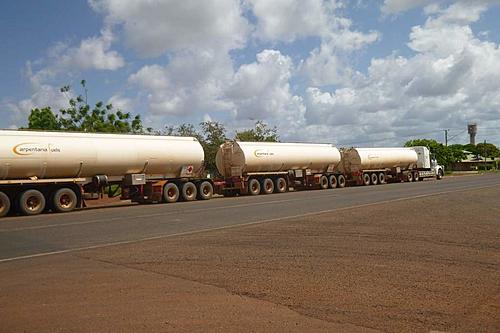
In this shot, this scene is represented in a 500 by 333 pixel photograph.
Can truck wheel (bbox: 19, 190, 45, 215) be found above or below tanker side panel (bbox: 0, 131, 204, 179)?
below

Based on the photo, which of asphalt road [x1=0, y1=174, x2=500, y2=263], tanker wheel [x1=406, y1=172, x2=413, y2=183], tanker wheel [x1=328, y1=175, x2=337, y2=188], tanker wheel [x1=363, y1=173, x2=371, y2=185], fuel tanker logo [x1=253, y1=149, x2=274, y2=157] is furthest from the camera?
tanker wheel [x1=406, y1=172, x2=413, y2=183]

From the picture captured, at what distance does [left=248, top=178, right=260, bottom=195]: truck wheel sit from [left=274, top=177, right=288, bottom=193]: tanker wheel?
75.8 inches

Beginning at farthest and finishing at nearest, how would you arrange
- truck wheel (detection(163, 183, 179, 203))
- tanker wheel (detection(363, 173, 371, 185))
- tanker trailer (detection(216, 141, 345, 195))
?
tanker wheel (detection(363, 173, 371, 185)) < tanker trailer (detection(216, 141, 345, 195)) < truck wheel (detection(163, 183, 179, 203))

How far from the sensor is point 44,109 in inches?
1590

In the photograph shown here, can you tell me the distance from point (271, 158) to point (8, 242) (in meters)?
22.6

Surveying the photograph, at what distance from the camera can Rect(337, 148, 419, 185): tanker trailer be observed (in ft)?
141

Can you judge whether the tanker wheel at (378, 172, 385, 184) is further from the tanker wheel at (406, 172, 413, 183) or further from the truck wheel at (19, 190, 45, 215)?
the truck wheel at (19, 190, 45, 215)

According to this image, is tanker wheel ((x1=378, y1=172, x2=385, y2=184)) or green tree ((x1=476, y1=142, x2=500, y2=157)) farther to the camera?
green tree ((x1=476, y1=142, x2=500, y2=157))

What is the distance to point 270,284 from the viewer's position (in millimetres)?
7395

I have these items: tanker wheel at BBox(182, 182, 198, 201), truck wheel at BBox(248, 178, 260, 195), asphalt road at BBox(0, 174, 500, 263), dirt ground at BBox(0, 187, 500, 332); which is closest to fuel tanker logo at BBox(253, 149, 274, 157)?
truck wheel at BBox(248, 178, 260, 195)

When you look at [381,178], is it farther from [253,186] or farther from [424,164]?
[253,186]

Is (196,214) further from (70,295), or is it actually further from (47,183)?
(70,295)

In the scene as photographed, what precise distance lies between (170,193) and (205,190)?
8.17 ft

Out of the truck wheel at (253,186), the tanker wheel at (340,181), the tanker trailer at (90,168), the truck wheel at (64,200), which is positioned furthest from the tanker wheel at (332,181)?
the truck wheel at (64,200)
